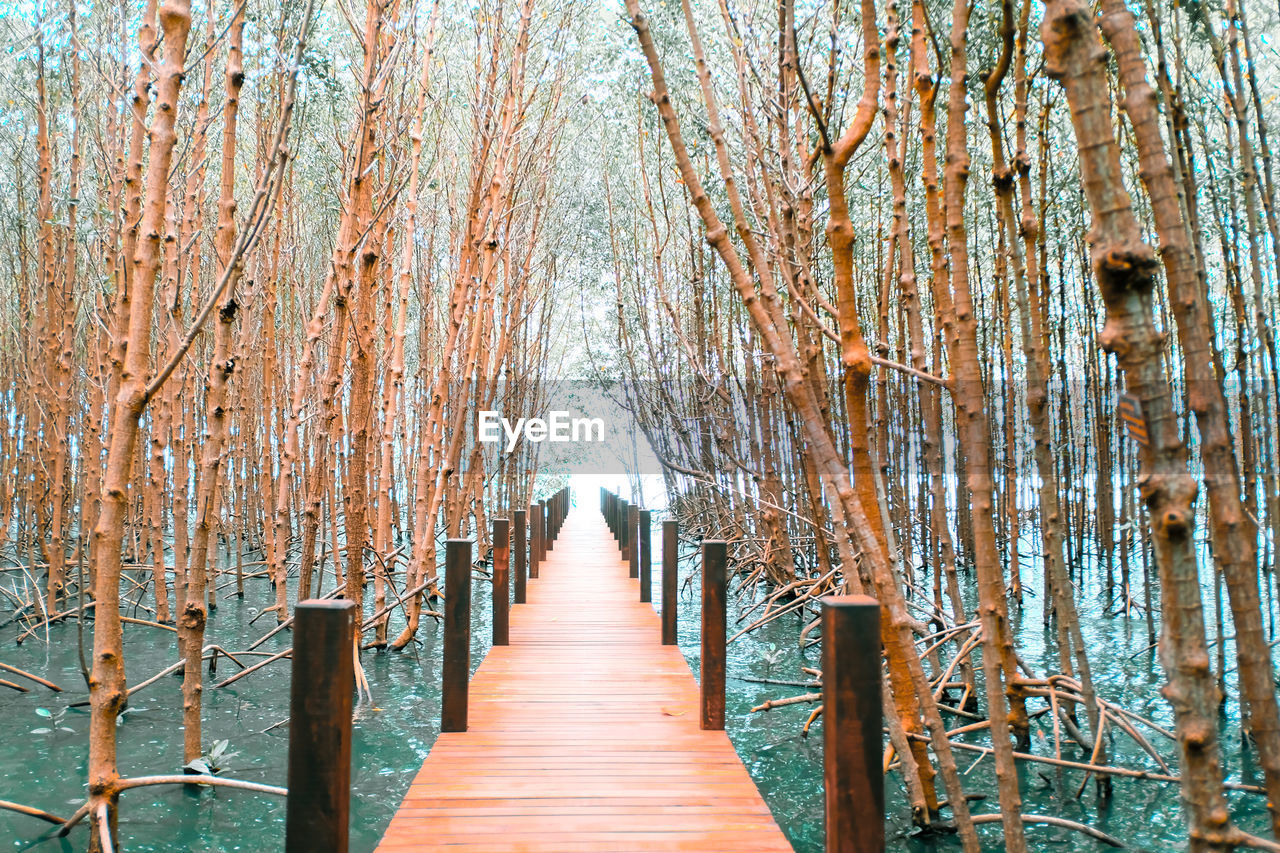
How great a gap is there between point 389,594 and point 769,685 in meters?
4.29

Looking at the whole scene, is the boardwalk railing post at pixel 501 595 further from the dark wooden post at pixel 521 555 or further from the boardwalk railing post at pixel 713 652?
the boardwalk railing post at pixel 713 652

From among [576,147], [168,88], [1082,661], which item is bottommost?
[1082,661]

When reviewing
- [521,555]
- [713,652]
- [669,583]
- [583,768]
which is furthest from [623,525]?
[583,768]

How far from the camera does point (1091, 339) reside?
688cm

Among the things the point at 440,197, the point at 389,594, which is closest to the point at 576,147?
the point at 440,197

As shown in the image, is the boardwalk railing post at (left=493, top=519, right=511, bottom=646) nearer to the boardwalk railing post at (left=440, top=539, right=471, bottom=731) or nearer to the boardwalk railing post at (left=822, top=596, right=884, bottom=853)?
the boardwalk railing post at (left=440, top=539, right=471, bottom=731)

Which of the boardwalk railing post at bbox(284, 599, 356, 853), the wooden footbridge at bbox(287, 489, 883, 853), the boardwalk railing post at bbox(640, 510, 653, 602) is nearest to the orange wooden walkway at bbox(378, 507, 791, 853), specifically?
the wooden footbridge at bbox(287, 489, 883, 853)

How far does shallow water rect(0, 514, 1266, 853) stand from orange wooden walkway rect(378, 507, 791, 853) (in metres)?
0.63

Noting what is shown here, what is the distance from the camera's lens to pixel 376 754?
14.0 ft

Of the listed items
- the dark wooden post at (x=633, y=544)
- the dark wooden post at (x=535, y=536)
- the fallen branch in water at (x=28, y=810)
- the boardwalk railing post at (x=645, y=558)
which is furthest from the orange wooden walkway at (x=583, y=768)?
the dark wooden post at (x=633, y=544)

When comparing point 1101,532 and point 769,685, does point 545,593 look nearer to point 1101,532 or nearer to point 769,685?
point 769,685

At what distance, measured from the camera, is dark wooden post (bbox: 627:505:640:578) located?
24.8ft

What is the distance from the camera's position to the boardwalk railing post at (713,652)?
10.5ft

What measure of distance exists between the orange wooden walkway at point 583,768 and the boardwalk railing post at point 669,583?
9 cm
